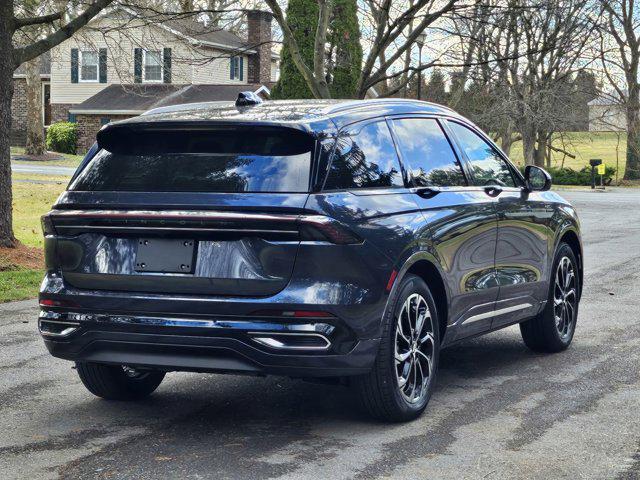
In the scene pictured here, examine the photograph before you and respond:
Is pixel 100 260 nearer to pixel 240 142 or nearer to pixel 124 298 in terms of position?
pixel 124 298

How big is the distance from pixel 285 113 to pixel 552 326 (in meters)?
3.25

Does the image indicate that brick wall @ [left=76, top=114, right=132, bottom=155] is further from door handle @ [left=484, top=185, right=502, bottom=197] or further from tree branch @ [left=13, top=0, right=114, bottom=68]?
door handle @ [left=484, top=185, right=502, bottom=197]

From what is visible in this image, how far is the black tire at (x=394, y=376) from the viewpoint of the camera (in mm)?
5801

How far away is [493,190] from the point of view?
739 cm

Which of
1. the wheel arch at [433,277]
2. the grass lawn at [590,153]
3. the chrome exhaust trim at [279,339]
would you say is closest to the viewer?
the chrome exhaust trim at [279,339]

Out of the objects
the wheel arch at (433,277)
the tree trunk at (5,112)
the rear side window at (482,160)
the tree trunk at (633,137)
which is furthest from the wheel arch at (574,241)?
the tree trunk at (633,137)

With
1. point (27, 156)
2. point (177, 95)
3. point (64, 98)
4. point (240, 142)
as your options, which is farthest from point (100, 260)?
point (64, 98)

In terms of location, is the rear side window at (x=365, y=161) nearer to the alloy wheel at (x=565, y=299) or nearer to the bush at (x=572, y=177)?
the alloy wheel at (x=565, y=299)

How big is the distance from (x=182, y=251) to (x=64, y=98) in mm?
55861

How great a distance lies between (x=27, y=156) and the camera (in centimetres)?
4669

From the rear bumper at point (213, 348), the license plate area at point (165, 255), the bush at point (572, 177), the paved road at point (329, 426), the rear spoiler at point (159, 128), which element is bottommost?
the bush at point (572, 177)

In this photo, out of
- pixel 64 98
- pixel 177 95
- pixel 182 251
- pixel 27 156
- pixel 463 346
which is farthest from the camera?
pixel 64 98

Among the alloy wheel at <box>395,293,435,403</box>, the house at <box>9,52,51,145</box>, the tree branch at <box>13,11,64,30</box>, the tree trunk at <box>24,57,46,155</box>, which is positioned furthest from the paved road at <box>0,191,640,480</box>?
the house at <box>9,52,51,145</box>

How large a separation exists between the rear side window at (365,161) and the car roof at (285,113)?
9 centimetres
